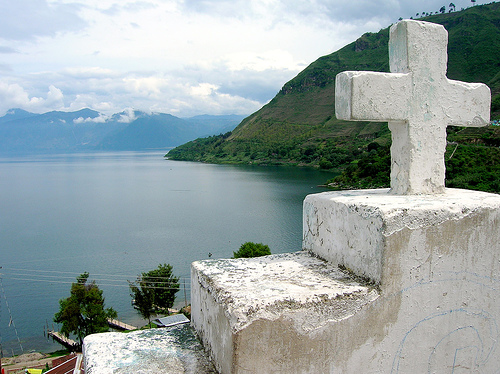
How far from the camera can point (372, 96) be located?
2799mm

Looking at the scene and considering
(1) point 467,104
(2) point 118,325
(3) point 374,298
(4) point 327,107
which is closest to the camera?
(3) point 374,298

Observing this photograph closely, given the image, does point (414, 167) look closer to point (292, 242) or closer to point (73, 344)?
point (73, 344)

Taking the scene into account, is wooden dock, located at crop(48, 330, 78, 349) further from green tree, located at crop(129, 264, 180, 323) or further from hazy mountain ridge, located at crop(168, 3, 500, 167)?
hazy mountain ridge, located at crop(168, 3, 500, 167)

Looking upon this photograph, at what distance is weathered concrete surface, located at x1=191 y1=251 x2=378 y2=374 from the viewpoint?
83.6 inches

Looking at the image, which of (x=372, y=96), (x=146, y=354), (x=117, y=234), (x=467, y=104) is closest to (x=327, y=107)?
(x=117, y=234)

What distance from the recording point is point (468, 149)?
46.3 metres

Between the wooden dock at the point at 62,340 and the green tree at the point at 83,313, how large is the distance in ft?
2.06

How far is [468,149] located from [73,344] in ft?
142

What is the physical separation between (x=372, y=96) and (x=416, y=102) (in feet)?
1.31

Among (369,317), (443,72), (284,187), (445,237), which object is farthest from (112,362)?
(284,187)

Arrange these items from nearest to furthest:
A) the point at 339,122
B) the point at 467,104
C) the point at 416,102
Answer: the point at 416,102 → the point at 467,104 → the point at 339,122

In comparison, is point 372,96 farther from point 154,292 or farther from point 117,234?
point 117,234

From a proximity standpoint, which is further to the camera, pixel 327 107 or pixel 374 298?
pixel 327 107

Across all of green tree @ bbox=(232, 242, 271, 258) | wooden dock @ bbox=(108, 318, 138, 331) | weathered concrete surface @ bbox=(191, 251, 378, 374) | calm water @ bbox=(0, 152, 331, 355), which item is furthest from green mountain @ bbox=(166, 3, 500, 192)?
weathered concrete surface @ bbox=(191, 251, 378, 374)
